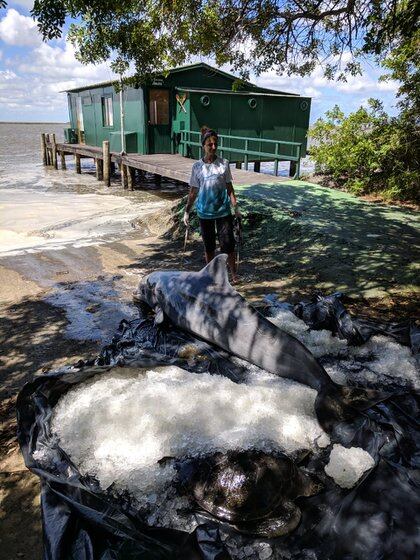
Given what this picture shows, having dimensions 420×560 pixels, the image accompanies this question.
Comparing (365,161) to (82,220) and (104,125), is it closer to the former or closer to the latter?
(82,220)

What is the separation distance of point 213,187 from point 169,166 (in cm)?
1046

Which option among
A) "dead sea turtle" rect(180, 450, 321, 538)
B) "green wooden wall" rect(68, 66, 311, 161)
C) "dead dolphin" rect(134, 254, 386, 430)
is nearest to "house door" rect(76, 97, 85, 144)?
"green wooden wall" rect(68, 66, 311, 161)

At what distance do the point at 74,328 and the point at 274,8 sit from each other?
696cm

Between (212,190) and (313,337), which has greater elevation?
(212,190)

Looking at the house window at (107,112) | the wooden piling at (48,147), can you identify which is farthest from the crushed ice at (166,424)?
the wooden piling at (48,147)

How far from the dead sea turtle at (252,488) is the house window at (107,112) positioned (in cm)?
2120

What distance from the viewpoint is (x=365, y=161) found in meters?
11.6

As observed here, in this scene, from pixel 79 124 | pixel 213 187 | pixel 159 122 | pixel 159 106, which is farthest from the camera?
pixel 79 124

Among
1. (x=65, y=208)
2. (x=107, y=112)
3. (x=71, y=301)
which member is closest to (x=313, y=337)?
(x=71, y=301)

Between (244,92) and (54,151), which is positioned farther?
(54,151)

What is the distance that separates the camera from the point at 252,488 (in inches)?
90.2

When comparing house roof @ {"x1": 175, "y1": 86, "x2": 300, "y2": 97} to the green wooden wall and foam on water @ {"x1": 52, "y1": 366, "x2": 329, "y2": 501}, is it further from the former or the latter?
foam on water @ {"x1": 52, "y1": 366, "x2": 329, "y2": 501}

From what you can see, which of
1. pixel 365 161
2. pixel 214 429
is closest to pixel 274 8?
pixel 365 161

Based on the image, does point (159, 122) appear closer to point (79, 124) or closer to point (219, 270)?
point (79, 124)
